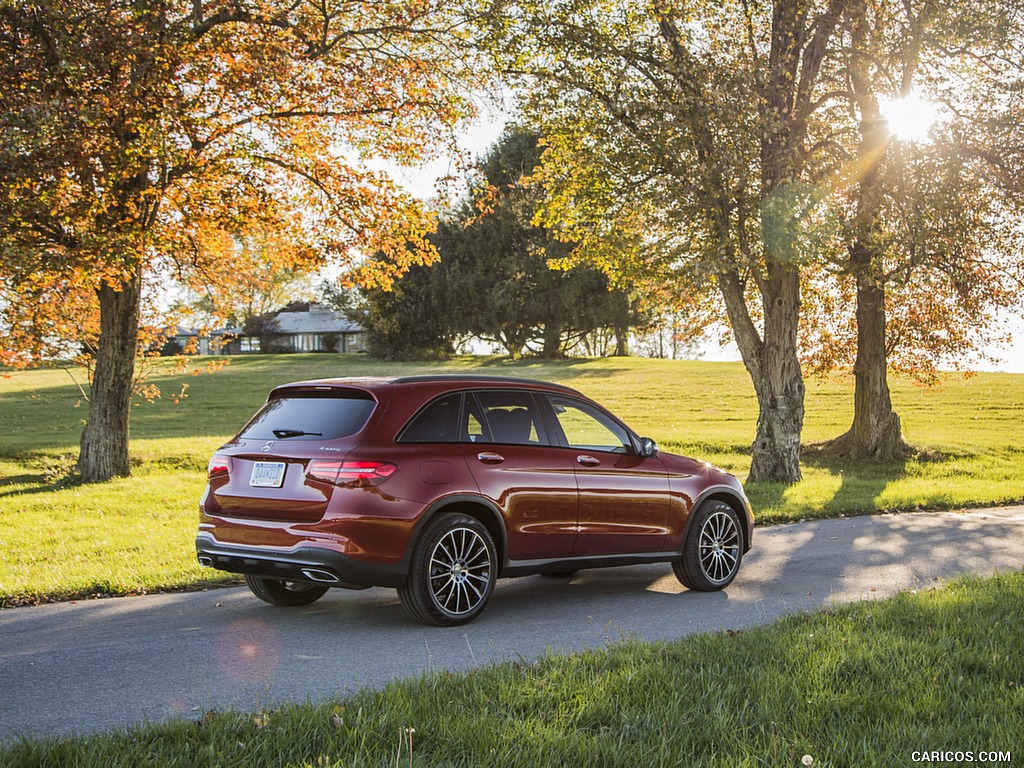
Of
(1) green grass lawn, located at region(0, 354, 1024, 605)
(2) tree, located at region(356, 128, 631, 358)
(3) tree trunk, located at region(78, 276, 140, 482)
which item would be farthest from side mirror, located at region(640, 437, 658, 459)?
(2) tree, located at region(356, 128, 631, 358)

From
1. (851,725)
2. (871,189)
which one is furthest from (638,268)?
(851,725)

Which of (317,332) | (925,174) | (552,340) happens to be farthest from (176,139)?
A: (317,332)

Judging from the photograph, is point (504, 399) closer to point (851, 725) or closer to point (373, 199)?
point (851, 725)

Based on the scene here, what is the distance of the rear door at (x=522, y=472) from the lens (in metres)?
7.50

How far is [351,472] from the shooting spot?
680 cm

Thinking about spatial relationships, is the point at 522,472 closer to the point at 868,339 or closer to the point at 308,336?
the point at 868,339

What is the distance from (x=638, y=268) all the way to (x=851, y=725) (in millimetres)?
15374

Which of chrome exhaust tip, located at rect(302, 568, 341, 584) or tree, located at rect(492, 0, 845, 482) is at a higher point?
tree, located at rect(492, 0, 845, 482)

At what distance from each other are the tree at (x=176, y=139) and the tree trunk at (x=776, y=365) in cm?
643

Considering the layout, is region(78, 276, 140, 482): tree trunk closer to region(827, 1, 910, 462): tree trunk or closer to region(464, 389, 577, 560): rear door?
region(464, 389, 577, 560): rear door

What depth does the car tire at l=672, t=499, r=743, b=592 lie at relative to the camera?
8.82 m

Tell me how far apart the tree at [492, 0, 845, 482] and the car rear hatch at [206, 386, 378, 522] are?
32.5 ft
